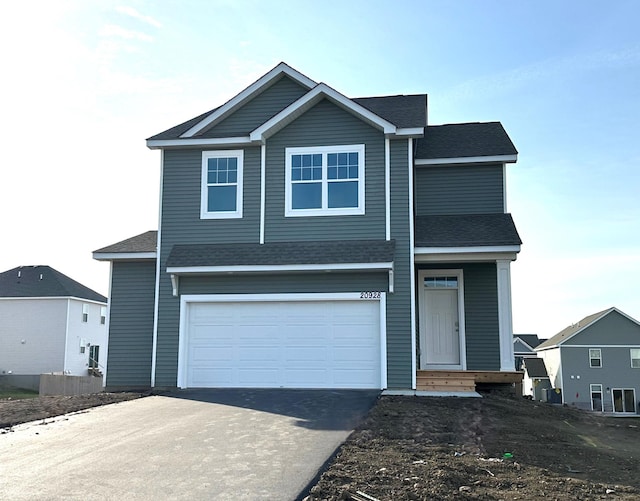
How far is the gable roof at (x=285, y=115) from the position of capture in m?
14.1

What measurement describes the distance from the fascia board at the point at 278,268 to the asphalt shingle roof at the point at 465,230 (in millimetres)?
1247

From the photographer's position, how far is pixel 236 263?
14156 mm

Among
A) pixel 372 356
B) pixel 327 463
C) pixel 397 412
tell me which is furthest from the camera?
pixel 372 356

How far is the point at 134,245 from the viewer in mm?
15828

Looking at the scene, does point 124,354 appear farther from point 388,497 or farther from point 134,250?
point 388,497

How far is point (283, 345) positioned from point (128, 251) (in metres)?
4.51

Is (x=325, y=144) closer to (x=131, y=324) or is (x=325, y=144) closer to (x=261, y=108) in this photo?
(x=261, y=108)

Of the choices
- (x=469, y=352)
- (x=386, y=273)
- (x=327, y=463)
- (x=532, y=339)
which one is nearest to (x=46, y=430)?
(x=327, y=463)

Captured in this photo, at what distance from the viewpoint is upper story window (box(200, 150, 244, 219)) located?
1489 centimetres

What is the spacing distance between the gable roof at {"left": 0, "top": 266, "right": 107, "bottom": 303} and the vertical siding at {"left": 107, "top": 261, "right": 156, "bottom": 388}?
20313 millimetres

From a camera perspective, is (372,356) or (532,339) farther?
(532,339)

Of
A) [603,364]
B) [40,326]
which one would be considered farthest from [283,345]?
[603,364]

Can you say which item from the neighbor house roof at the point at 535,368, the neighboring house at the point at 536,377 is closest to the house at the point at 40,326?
the neighboring house at the point at 536,377

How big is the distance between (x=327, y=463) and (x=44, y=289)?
3087 centimetres
